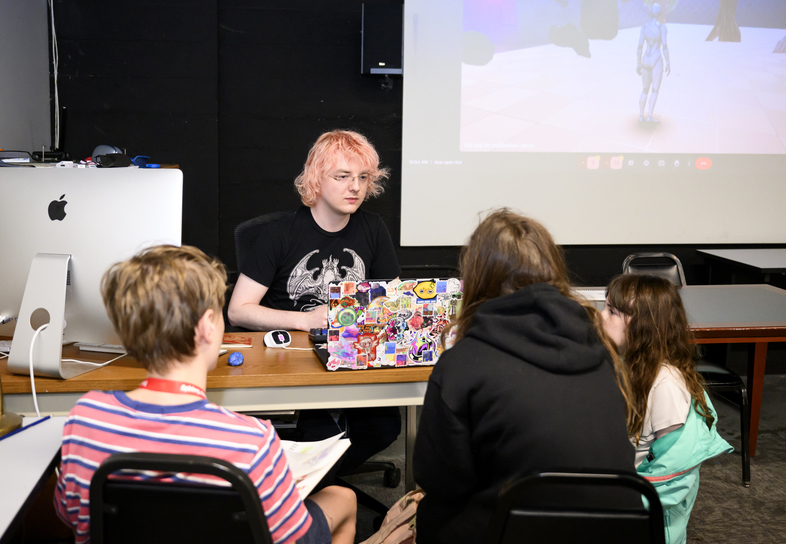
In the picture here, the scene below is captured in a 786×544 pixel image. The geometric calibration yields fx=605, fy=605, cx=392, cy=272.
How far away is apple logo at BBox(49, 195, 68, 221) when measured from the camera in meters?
1.46

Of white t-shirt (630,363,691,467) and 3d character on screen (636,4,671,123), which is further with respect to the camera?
3d character on screen (636,4,671,123)

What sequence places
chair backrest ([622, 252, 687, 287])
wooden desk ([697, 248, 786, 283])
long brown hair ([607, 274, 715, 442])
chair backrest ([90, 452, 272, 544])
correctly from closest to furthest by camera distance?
chair backrest ([90, 452, 272, 544]) < long brown hair ([607, 274, 715, 442]) < chair backrest ([622, 252, 687, 287]) < wooden desk ([697, 248, 786, 283])

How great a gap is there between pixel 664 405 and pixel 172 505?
1.15m

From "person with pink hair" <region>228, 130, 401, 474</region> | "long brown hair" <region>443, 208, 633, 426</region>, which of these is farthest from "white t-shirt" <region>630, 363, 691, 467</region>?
"person with pink hair" <region>228, 130, 401, 474</region>

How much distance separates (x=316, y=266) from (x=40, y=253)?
36.2 inches

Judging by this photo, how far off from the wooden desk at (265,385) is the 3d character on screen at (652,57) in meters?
2.90

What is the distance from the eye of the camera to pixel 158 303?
3.25 feet

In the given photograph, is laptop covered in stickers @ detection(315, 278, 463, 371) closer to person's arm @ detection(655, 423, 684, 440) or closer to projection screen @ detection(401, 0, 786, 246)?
person's arm @ detection(655, 423, 684, 440)

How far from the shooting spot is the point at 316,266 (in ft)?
7.16

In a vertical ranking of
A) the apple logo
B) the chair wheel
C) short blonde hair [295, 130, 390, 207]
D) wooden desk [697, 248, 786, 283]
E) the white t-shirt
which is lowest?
the chair wheel

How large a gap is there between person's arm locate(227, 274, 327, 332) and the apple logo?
0.68m

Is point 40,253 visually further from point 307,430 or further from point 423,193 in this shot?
point 423,193

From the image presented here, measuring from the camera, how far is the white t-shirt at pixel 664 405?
146cm

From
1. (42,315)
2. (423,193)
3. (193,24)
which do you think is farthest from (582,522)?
(193,24)
